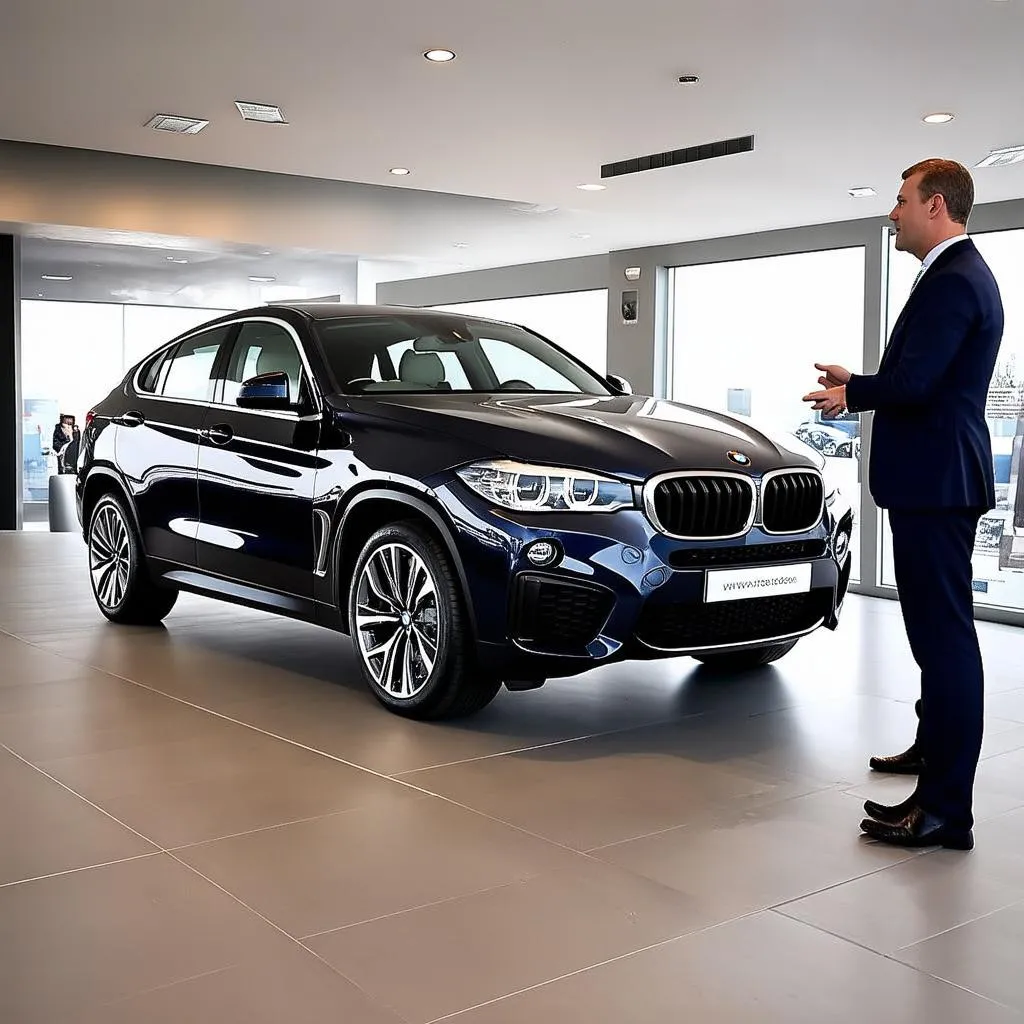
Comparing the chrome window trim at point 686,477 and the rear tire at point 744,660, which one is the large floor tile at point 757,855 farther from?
the rear tire at point 744,660

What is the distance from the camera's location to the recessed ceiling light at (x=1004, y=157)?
7352mm

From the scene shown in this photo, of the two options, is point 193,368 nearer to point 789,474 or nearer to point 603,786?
point 789,474

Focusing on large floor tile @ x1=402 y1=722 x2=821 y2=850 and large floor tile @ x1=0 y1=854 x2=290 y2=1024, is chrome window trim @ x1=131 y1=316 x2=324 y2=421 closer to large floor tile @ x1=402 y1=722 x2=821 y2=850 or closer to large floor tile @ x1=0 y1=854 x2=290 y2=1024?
large floor tile @ x1=402 y1=722 x2=821 y2=850

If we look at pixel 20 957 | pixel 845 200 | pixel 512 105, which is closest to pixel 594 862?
pixel 20 957

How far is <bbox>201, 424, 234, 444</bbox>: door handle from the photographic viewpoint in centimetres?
521

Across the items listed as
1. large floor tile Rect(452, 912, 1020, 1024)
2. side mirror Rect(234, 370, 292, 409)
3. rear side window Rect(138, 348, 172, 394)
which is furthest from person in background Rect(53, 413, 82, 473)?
large floor tile Rect(452, 912, 1020, 1024)

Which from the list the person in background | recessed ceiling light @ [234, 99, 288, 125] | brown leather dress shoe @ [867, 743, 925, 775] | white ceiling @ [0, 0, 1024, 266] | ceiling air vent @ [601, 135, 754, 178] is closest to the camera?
brown leather dress shoe @ [867, 743, 925, 775]

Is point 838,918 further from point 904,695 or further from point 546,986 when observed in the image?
point 904,695

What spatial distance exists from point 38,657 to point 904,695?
368 cm

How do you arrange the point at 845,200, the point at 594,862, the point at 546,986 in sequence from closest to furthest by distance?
1. the point at 546,986
2. the point at 594,862
3. the point at 845,200

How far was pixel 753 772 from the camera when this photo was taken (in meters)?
3.91

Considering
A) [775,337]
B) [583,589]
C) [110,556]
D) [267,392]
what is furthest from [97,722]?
[775,337]

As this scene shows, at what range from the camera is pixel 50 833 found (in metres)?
3.23

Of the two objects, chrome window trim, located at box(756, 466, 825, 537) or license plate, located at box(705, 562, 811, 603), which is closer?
license plate, located at box(705, 562, 811, 603)
